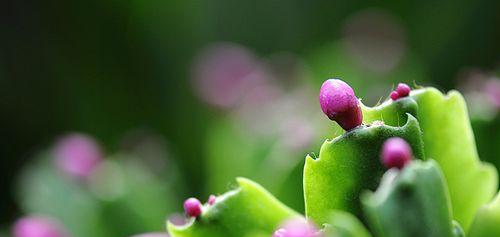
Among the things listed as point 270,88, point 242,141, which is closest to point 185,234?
point 242,141

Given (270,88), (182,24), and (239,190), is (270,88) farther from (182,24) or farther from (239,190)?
(239,190)

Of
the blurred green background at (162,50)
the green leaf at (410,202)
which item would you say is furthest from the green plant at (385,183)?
the blurred green background at (162,50)

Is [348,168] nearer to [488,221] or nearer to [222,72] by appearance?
[488,221]

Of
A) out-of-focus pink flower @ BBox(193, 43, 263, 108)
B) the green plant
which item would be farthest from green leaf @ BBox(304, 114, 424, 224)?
out-of-focus pink flower @ BBox(193, 43, 263, 108)

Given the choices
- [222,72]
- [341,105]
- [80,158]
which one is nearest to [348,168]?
[341,105]

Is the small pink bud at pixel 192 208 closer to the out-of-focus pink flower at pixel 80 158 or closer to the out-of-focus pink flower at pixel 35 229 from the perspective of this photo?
the out-of-focus pink flower at pixel 35 229

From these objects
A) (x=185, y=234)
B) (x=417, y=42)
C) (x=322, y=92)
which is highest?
(x=322, y=92)

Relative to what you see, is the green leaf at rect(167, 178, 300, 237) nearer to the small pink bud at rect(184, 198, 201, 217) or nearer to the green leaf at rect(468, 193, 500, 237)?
the small pink bud at rect(184, 198, 201, 217)
